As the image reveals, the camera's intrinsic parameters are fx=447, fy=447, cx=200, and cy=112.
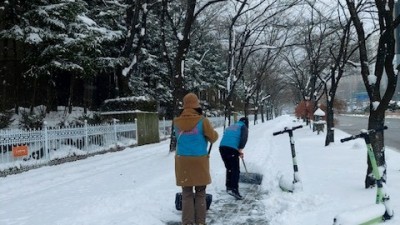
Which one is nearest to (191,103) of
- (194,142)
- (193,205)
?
(194,142)

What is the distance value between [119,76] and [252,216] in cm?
2005

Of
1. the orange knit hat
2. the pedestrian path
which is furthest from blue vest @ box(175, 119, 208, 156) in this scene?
the pedestrian path

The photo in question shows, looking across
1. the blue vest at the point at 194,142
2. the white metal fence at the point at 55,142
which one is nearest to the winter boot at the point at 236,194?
the blue vest at the point at 194,142

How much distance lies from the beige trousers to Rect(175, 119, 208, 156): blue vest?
1.53 ft

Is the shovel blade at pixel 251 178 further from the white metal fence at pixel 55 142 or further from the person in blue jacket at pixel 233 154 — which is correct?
the white metal fence at pixel 55 142

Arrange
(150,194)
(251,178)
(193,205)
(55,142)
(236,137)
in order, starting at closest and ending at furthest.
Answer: (193,205)
(236,137)
(150,194)
(251,178)
(55,142)

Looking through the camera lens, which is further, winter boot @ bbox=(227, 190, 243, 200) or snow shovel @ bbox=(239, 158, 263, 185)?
snow shovel @ bbox=(239, 158, 263, 185)

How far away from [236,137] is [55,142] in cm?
817

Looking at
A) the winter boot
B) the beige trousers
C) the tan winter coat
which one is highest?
the tan winter coat

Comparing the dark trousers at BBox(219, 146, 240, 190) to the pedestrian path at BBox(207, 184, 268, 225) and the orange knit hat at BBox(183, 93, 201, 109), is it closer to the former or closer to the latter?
the pedestrian path at BBox(207, 184, 268, 225)

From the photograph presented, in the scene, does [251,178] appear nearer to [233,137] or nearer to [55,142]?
[233,137]

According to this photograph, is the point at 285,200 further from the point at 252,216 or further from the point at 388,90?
the point at 388,90

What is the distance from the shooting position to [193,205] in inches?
222

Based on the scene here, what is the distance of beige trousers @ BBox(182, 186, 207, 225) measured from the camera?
18.4 feet
